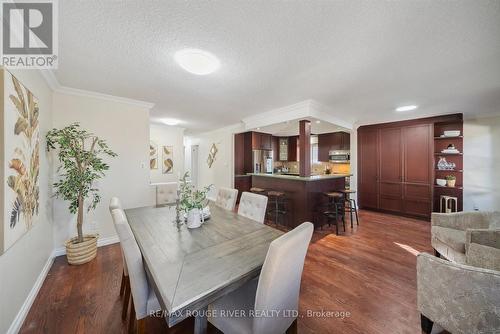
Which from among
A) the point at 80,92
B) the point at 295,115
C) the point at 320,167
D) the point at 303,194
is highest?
the point at 80,92

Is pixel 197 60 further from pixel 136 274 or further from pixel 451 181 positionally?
pixel 451 181

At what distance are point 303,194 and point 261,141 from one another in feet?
9.84

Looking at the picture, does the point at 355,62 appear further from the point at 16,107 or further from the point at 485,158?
the point at 485,158

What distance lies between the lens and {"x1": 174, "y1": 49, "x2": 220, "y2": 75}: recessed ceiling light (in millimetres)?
1799

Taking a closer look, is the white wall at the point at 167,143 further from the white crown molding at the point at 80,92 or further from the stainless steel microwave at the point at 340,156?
the stainless steel microwave at the point at 340,156

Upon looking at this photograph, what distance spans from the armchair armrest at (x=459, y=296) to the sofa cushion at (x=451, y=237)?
3.81 feet

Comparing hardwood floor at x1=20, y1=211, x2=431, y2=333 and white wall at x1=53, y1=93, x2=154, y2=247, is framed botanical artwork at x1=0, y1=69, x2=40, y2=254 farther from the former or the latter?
white wall at x1=53, y1=93, x2=154, y2=247

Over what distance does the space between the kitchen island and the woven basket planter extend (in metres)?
3.15

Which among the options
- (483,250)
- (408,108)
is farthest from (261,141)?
(483,250)

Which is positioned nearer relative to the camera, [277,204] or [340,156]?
[277,204]

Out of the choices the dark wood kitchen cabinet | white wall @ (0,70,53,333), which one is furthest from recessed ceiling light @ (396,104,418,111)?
white wall @ (0,70,53,333)

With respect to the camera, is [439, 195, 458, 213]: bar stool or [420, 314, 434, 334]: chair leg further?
[439, 195, 458, 213]: bar stool

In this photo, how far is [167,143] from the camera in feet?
18.1

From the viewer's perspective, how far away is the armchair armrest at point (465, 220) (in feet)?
7.29
